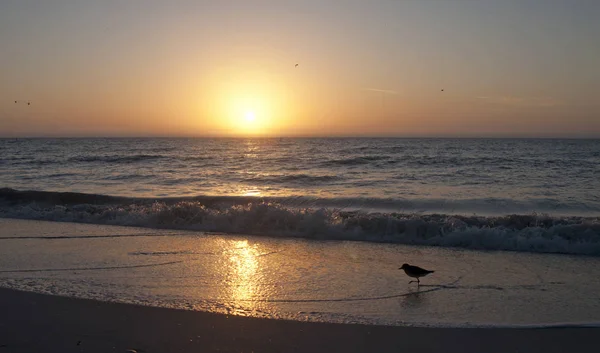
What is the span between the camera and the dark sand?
4762 mm

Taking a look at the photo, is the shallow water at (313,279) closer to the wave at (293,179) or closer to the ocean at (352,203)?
the ocean at (352,203)

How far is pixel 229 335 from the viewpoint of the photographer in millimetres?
5031

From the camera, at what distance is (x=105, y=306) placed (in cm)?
596

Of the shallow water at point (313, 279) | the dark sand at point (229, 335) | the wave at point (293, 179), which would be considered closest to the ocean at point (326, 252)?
the shallow water at point (313, 279)

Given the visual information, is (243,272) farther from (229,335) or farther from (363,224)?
(363,224)

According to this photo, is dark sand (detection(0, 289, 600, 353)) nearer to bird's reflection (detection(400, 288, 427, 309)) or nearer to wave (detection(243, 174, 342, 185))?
bird's reflection (detection(400, 288, 427, 309))

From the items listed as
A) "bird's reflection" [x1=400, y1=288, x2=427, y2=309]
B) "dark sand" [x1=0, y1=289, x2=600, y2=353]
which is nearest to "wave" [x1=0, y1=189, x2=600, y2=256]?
"bird's reflection" [x1=400, y1=288, x2=427, y2=309]

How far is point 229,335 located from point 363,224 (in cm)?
747

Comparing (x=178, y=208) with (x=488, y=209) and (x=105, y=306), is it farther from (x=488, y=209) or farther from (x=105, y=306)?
(x=488, y=209)

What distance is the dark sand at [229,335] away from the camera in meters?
4.76

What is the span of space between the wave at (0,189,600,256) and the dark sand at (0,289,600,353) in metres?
5.43

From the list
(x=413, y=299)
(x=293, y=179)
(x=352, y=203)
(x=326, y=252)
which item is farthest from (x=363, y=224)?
(x=293, y=179)

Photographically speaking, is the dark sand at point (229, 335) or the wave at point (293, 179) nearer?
the dark sand at point (229, 335)

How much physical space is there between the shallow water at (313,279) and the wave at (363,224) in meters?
0.74
